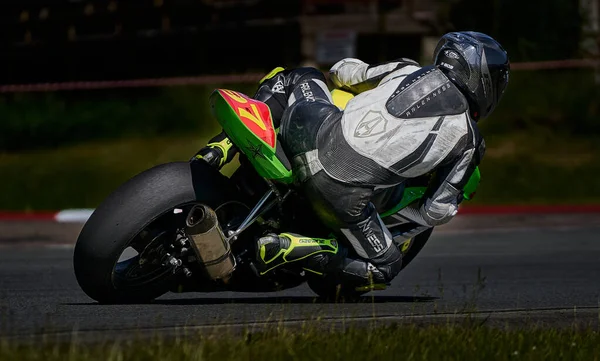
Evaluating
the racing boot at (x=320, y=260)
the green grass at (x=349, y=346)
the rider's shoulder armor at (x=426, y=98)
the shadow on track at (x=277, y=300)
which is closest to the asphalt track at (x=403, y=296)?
the shadow on track at (x=277, y=300)

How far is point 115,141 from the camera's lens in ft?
54.0

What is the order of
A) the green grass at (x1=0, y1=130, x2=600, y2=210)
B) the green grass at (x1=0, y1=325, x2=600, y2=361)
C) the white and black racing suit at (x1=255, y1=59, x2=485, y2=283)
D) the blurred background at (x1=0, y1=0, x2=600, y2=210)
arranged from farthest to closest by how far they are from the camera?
the blurred background at (x1=0, y1=0, x2=600, y2=210) < the green grass at (x1=0, y1=130, x2=600, y2=210) < the white and black racing suit at (x1=255, y1=59, x2=485, y2=283) < the green grass at (x1=0, y1=325, x2=600, y2=361)

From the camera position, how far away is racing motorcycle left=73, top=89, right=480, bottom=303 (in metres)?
6.07

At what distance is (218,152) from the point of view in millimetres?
6422

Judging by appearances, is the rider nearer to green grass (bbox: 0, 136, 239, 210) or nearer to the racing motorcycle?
the racing motorcycle

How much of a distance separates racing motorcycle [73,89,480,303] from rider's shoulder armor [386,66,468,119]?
42 centimetres

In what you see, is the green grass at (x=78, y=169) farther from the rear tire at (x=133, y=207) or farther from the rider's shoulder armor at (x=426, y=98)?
the rider's shoulder armor at (x=426, y=98)

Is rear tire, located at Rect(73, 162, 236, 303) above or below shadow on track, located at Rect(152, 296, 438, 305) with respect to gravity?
above

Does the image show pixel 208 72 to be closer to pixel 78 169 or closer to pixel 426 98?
pixel 78 169

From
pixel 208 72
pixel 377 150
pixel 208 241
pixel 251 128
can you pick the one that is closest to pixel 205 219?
pixel 208 241

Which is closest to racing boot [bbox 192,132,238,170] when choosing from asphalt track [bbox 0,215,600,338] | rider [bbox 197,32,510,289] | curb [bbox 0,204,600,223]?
rider [bbox 197,32,510,289]

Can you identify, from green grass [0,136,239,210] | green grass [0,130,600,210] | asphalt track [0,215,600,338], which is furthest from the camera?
green grass [0,130,600,210]

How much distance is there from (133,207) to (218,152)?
571 mm

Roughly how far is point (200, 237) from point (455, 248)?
190 inches
